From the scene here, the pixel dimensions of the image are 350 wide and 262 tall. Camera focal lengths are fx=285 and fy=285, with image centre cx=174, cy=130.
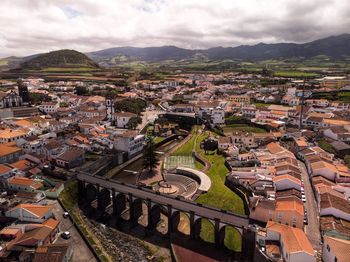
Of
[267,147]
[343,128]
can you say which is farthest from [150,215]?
[343,128]

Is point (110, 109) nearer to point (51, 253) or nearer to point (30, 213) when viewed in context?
point (30, 213)

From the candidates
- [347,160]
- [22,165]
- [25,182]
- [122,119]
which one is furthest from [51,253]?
[122,119]

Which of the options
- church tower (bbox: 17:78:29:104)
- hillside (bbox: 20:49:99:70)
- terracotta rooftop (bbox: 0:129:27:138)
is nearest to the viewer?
terracotta rooftop (bbox: 0:129:27:138)

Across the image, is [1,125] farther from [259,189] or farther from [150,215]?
[259,189]

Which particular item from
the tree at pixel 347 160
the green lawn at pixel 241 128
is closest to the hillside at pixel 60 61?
the green lawn at pixel 241 128

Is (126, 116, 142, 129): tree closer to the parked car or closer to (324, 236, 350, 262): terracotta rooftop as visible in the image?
the parked car

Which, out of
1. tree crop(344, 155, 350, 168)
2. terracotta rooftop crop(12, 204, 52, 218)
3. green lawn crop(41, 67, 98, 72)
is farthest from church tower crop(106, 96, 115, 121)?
green lawn crop(41, 67, 98, 72)
